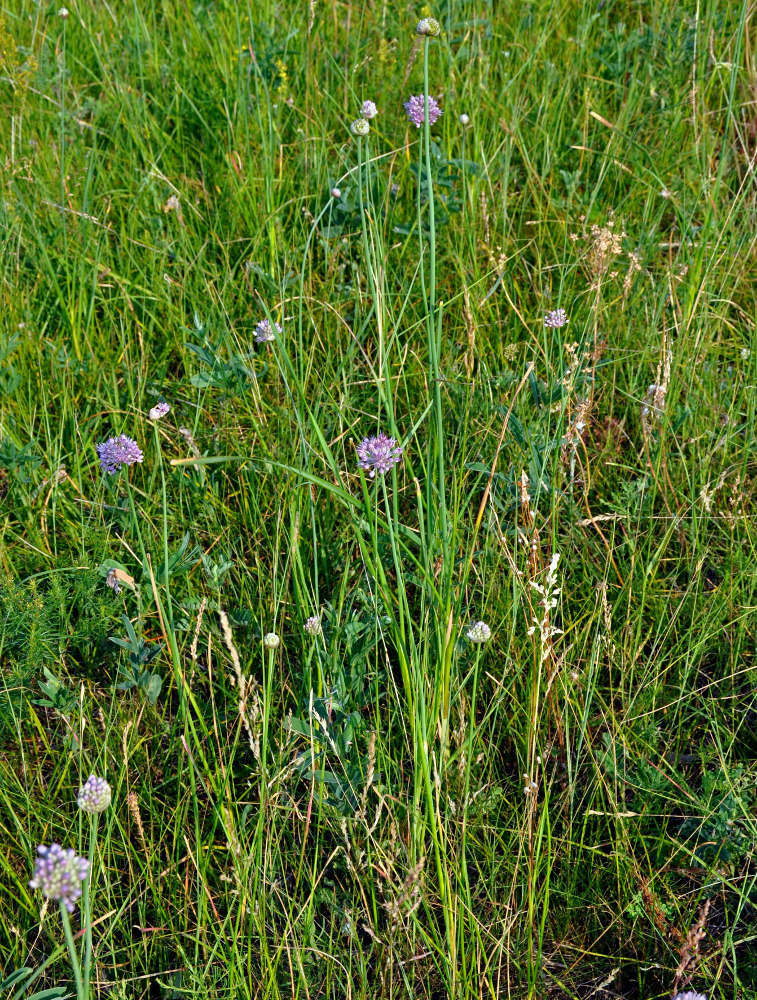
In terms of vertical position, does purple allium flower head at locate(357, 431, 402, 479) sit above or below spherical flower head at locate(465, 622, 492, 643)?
above

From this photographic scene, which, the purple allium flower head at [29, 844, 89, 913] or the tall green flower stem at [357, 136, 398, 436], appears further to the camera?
the tall green flower stem at [357, 136, 398, 436]

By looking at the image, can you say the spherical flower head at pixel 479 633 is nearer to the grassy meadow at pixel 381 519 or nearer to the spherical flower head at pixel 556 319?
the grassy meadow at pixel 381 519

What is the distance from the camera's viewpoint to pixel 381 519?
1.54 meters

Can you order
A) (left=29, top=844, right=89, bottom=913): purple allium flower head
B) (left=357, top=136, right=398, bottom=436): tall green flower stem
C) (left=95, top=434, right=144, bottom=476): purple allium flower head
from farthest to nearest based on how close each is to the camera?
1. (left=95, top=434, right=144, bottom=476): purple allium flower head
2. (left=357, top=136, right=398, bottom=436): tall green flower stem
3. (left=29, top=844, right=89, bottom=913): purple allium flower head

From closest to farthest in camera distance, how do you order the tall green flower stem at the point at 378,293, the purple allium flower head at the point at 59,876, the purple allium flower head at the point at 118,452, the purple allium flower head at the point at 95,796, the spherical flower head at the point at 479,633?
the purple allium flower head at the point at 59,876 → the purple allium flower head at the point at 95,796 → the tall green flower stem at the point at 378,293 → the spherical flower head at the point at 479,633 → the purple allium flower head at the point at 118,452

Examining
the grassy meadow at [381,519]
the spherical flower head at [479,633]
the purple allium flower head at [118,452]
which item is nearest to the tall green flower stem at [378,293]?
the grassy meadow at [381,519]

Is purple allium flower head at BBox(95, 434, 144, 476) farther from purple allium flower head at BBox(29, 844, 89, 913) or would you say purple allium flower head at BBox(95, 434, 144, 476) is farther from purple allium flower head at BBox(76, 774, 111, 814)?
purple allium flower head at BBox(29, 844, 89, 913)

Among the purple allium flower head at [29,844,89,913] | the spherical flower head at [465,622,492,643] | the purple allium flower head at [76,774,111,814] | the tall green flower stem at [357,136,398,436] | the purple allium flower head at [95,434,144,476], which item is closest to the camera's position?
the purple allium flower head at [29,844,89,913]

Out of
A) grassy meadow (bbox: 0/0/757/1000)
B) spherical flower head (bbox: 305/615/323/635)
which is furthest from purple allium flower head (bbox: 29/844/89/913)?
spherical flower head (bbox: 305/615/323/635)

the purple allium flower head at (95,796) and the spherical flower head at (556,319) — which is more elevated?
the spherical flower head at (556,319)

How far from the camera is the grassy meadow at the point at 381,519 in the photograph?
132cm

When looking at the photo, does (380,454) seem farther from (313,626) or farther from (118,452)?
(118,452)

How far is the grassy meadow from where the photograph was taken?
51.9 inches

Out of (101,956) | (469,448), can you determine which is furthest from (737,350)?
(101,956)
